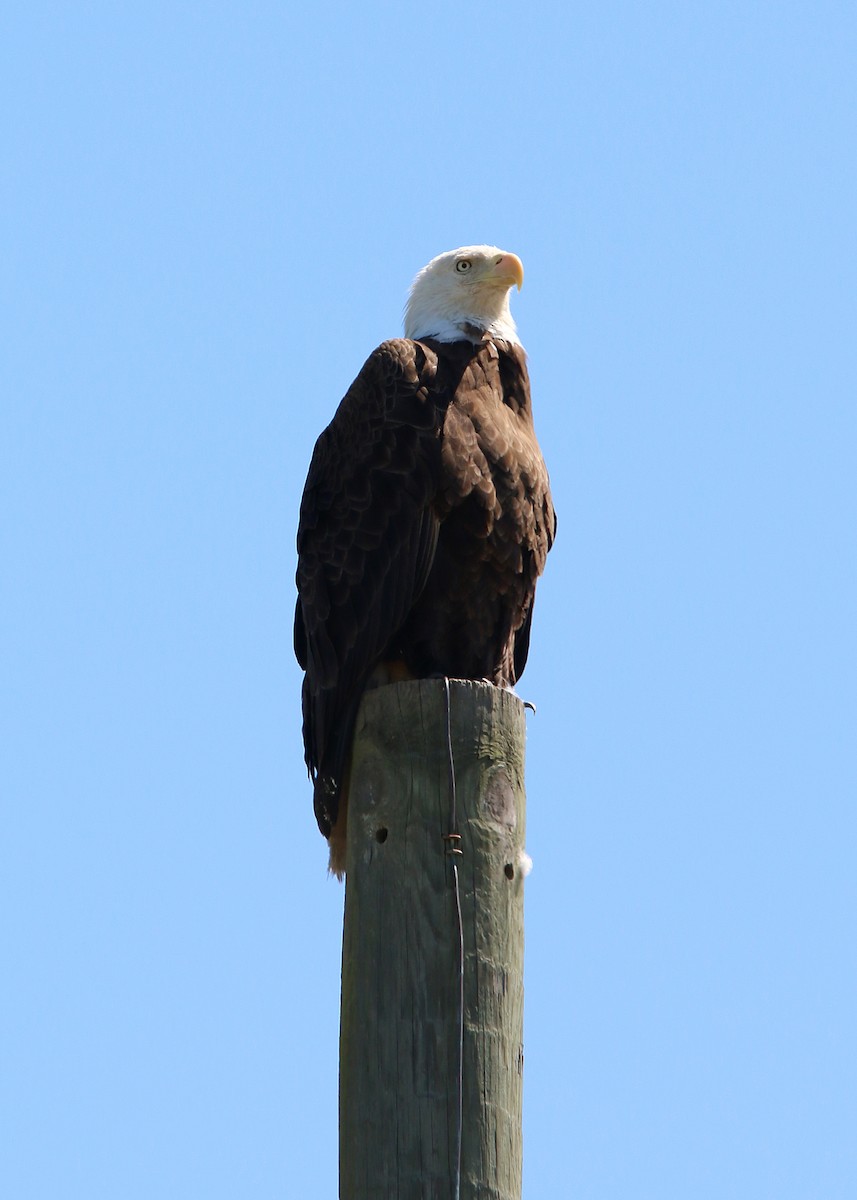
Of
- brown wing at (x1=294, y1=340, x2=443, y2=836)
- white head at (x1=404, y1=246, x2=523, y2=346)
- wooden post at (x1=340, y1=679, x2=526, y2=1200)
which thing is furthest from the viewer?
white head at (x1=404, y1=246, x2=523, y2=346)

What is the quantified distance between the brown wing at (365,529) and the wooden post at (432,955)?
121cm

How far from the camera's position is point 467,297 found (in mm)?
6605

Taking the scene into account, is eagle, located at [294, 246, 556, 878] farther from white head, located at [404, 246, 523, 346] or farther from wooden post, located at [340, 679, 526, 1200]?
wooden post, located at [340, 679, 526, 1200]

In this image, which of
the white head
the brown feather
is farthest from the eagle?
the white head

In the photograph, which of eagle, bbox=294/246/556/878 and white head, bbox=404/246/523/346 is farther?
white head, bbox=404/246/523/346

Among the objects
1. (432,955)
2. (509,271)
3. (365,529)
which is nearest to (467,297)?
(509,271)

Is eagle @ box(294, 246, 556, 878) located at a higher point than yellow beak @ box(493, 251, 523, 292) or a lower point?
lower

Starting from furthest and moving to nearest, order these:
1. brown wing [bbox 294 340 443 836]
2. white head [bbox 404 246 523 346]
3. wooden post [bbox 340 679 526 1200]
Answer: white head [bbox 404 246 523 346]
brown wing [bbox 294 340 443 836]
wooden post [bbox 340 679 526 1200]

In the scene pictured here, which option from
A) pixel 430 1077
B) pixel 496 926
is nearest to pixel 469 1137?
pixel 430 1077

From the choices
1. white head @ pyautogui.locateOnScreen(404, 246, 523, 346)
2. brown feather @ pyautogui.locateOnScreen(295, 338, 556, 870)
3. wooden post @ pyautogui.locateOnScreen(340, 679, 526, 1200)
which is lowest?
wooden post @ pyautogui.locateOnScreen(340, 679, 526, 1200)

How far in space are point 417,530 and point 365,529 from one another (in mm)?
213

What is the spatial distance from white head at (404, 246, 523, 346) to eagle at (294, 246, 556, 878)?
0.59 feet

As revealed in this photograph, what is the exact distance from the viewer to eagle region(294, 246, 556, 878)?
5.77 metres

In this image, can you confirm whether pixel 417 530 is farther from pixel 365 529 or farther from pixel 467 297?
pixel 467 297
